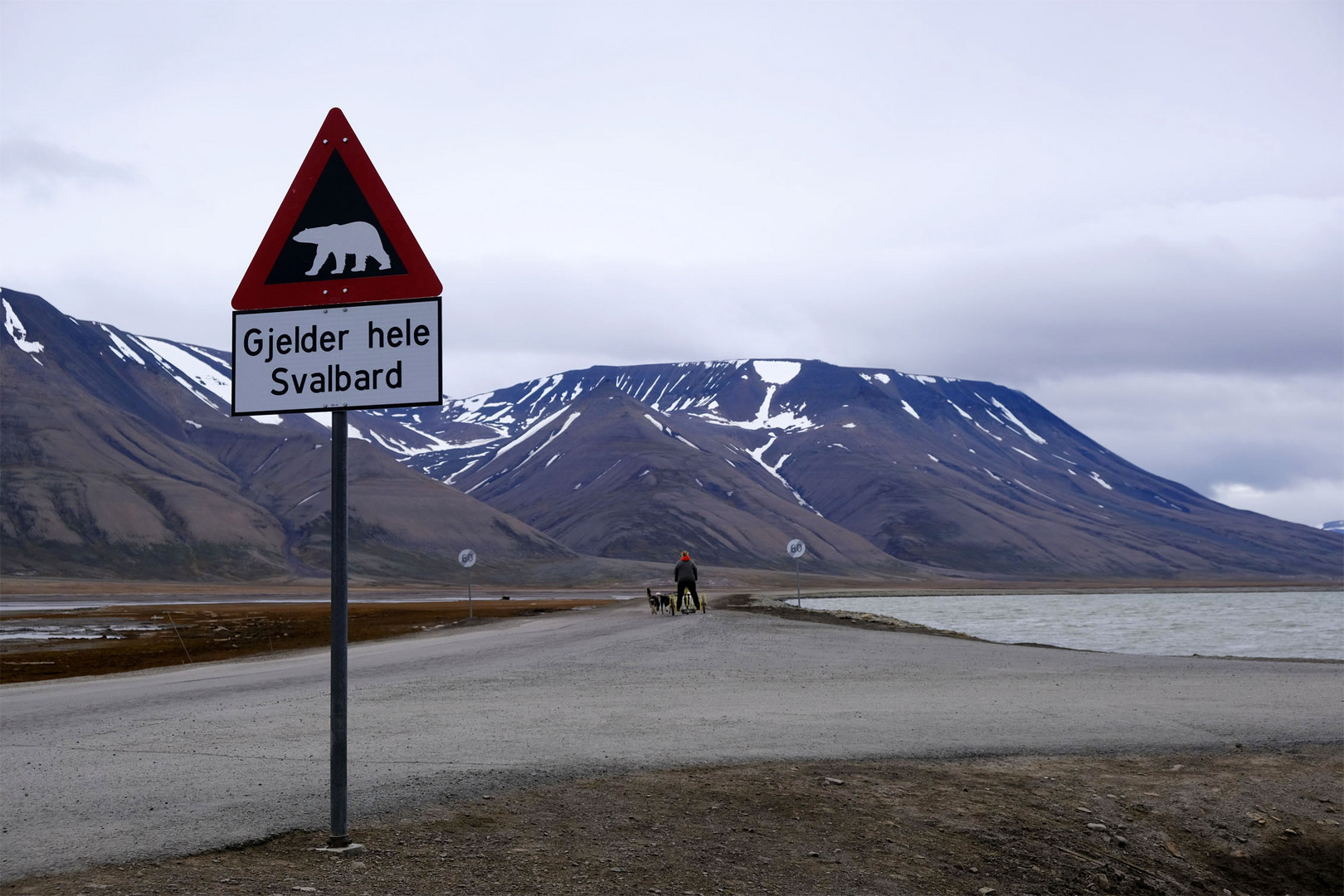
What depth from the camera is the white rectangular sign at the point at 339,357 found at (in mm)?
5742

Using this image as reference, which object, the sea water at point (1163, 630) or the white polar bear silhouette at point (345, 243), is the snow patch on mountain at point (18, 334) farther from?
the white polar bear silhouette at point (345, 243)

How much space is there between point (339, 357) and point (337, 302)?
0.97ft

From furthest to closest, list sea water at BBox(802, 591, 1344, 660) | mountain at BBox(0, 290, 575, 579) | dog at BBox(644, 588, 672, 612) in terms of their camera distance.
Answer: mountain at BBox(0, 290, 575, 579), dog at BBox(644, 588, 672, 612), sea water at BBox(802, 591, 1344, 660)

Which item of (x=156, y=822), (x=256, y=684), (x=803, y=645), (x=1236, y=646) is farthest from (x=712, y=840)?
(x=1236, y=646)

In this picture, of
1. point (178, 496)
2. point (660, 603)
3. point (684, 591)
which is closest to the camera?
point (684, 591)

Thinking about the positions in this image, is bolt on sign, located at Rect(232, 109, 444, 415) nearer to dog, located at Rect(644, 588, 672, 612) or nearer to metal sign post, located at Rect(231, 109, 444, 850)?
metal sign post, located at Rect(231, 109, 444, 850)

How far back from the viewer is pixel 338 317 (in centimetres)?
595

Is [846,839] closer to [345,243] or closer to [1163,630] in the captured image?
Answer: [345,243]

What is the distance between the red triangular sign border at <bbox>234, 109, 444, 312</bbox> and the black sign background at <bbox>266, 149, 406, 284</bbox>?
1.0 inches

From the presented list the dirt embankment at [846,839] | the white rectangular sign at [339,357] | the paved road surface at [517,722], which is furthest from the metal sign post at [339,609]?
the paved road surface at [517,722]

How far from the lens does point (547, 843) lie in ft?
21.5

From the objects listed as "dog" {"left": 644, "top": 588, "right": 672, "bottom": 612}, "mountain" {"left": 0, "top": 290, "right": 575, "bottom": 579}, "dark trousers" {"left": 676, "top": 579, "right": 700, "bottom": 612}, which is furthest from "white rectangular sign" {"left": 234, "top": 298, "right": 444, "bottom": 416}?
"mountain" {"left": 0, "top": 290, "right": 575, "bottom": 579}

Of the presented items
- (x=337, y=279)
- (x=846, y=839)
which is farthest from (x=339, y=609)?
(x=846, y=839)

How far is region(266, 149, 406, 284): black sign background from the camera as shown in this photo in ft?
19.8
